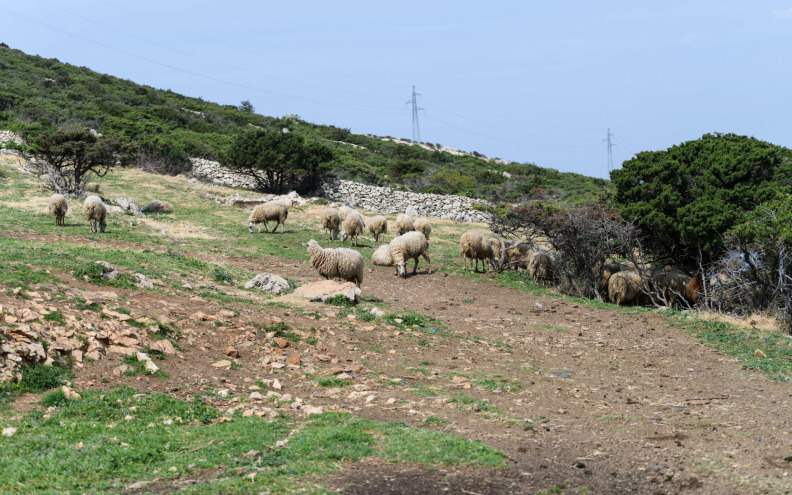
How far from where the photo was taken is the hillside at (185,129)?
47.7 m

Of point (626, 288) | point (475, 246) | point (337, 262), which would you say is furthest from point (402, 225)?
point (337, 262)

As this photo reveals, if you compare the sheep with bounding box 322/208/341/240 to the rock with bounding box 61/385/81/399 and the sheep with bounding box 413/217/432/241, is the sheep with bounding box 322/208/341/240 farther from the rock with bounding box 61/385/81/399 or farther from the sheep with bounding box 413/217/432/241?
the rock with bounding box 61/385/81/399

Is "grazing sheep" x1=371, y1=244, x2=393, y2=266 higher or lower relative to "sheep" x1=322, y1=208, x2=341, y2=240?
lower

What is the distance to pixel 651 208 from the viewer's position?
719 inches

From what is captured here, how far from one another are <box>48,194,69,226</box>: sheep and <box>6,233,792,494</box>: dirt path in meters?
12.5

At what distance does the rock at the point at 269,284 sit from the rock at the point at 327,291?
0.48 metres

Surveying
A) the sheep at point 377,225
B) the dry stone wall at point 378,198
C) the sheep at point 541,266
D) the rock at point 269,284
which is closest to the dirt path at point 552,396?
the rock at point 269,284

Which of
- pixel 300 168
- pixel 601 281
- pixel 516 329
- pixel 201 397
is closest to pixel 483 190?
pixel 300 168

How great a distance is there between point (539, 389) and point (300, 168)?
36.3m

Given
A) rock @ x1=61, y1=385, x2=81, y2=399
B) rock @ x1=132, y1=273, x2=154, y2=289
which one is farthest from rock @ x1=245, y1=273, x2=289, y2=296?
rock @ x1=61, y1=385, x2=81, y2=399

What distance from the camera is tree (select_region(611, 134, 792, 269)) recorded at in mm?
16734

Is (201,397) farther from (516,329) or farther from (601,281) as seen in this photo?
(601,281)

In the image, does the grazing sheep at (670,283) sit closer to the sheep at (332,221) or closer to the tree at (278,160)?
the sheep at (332,221)

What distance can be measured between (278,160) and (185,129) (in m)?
22.1
